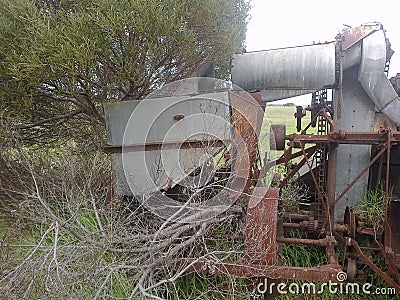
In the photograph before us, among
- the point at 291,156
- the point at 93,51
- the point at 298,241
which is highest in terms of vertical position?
the point at 93,51

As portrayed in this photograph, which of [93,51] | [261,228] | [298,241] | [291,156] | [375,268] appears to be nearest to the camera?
[261,228]

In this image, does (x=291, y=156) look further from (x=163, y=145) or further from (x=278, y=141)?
(x=163, y=145)

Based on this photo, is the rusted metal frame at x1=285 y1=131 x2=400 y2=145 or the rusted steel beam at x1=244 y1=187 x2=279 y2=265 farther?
the rusted metal frame at x1=285 y1=131 x2=400 y2=145

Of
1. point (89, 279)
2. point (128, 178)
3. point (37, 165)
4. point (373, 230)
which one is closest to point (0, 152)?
point (37, 165)

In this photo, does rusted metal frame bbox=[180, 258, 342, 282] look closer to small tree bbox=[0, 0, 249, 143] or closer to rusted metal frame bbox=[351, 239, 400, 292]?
rusted metal frame bbox=[351, 239, 400, 292]

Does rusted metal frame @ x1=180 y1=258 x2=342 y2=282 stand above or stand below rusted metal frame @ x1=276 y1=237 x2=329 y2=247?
below

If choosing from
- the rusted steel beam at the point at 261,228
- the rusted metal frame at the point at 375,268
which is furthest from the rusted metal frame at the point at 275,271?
the rusted metal frame at the point at 375,268

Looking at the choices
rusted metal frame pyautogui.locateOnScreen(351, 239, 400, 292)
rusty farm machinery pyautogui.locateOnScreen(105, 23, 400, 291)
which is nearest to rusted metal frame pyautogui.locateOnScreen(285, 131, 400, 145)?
rusty farm machinery pyautogui.locateOnScreen(105, 23, 400, 291)

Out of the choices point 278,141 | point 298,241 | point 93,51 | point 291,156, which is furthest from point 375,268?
point 93,51

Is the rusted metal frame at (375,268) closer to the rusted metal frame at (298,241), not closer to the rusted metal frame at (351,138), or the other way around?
the rusted metal frame at (298,241)

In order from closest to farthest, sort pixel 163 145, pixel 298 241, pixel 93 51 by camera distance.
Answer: pixel 298 241 → pixel 163 145 → pixel 93 51

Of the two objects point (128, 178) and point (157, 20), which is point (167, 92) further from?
point (128, 178)

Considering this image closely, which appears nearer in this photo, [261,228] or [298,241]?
[261,228]

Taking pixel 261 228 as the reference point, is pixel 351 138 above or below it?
above
